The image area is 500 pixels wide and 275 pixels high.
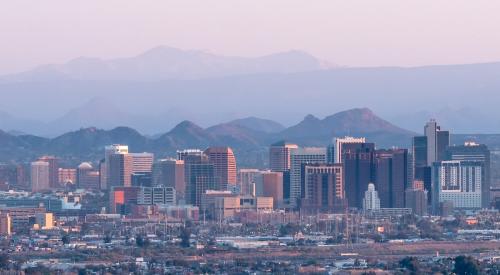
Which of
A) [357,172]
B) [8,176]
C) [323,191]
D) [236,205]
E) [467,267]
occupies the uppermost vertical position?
[8,176]

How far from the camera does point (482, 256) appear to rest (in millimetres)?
58875

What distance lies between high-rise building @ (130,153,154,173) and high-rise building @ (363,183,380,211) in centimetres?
1644

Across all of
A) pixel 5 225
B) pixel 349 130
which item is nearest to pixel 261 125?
pixel 349 130

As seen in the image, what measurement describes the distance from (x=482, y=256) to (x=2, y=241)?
1609 cm

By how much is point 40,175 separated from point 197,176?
A: 1528 cm

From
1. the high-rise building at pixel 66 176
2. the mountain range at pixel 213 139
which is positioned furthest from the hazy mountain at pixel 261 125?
the high-rise building at pixel 66 176

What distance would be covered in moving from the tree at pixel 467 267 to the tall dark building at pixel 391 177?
36541 mm

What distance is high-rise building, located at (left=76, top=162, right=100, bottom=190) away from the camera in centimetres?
10438

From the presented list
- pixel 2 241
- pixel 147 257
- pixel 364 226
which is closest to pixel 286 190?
pixel 364 226

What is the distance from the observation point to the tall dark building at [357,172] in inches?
3529

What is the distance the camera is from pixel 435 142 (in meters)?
98.8

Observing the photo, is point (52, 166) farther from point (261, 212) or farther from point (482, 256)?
point (482, 256)

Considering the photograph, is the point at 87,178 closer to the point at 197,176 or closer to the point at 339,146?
the point at 197,176

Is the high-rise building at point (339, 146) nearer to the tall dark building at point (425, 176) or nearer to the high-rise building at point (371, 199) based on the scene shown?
the tall dark building at point (425, 176)
